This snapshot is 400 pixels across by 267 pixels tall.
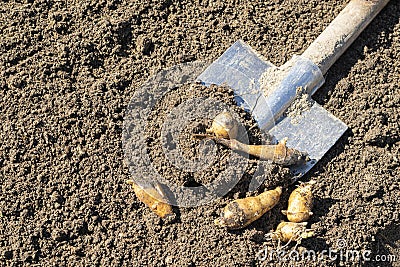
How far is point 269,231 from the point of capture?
271cm

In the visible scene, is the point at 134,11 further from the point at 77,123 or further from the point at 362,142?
the point at 362,142

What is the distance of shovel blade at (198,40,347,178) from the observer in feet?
9.32

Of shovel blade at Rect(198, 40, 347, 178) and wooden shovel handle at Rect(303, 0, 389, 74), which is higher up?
wooden shovel handle at Rect(303, 0, 389, 74)

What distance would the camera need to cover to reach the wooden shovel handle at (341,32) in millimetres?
2910

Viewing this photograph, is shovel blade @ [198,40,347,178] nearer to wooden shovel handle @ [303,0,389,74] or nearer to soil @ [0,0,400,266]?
soil @ [0,0,400,266]

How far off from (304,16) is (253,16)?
28cm

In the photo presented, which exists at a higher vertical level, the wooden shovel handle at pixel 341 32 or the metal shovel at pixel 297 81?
the wooden shovel handle at pixel 341 32

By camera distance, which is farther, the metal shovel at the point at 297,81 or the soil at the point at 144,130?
the metal shovel at the point at 297,81

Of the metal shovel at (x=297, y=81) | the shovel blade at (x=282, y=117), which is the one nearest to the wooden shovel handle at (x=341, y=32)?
the metal shovel at (x=297, y=81)

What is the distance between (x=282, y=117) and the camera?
288 cm

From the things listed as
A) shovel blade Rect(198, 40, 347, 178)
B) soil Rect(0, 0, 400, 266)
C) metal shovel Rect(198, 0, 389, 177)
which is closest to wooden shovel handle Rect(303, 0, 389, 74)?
metal shovel Rect(198, 0, 389, 177)

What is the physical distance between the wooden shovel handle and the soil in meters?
0.10

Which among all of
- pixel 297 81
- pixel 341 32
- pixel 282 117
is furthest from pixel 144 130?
pixel 341 32

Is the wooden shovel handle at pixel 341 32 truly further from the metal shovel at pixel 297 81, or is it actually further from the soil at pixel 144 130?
the soil at pixel 144 130
